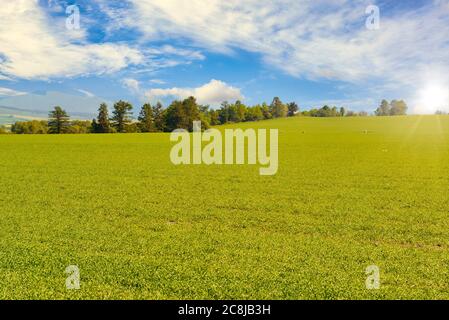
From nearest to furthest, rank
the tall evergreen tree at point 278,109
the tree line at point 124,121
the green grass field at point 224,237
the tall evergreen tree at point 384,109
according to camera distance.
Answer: the green grass field at point 224,237 < the tree line at point 124,121 < the tall evergreen tree at point 278,109 < the tall evergreen tree at point 384,109

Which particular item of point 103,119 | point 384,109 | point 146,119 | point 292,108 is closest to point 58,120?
point 103,119

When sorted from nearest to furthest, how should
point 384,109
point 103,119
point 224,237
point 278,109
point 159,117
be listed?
point 224,237 → point 103,119 → point 159,117 → point 278,109 → point 384,109

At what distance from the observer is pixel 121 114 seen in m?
112

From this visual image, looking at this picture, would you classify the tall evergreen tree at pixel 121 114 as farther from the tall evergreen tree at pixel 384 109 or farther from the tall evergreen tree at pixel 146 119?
the tall evergreen tree at pixel 384 109

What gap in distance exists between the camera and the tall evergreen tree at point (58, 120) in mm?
111000

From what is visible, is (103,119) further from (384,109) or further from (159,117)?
(384,109)

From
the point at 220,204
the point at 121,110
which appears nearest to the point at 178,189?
the point at 220,204

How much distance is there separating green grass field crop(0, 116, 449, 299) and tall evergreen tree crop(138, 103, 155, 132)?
93907 millimetres

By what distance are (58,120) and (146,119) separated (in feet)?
94.6

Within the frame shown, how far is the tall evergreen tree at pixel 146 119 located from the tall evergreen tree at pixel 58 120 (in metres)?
24.5

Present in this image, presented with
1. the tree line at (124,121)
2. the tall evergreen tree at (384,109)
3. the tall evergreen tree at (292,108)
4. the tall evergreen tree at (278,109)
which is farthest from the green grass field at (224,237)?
the tall evergreen tree at (384,109)

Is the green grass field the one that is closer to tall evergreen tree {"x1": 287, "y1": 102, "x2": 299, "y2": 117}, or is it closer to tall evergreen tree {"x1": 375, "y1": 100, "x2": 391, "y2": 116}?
tall evergreen tree {"x1": 287, "y1": 102, "x2": 299, "y2": 117}
